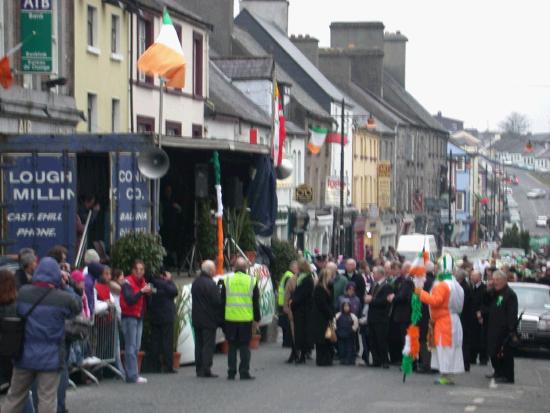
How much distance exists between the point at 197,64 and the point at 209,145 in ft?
67.3

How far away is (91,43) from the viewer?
115 feet

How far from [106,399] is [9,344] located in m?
4.37

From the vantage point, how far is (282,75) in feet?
205

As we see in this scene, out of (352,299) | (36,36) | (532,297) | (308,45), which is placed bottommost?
(532,297)

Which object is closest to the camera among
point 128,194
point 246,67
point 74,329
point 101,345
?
point 74,329

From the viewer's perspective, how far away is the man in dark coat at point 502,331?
2056 centimetres

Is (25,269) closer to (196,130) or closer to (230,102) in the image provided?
(196,130)

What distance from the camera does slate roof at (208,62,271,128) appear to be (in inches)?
1859

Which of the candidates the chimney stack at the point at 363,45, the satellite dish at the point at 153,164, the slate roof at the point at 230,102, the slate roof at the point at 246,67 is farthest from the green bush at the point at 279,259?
the chimney stack at the point at 363,45

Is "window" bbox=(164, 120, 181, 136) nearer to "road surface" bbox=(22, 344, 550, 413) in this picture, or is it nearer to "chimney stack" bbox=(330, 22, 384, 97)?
"road surface" bbox=(22, 344, 550, 413)

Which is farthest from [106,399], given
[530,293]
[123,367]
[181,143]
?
[530,293]

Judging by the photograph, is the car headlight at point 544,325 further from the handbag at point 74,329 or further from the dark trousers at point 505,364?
the handbag at point 74,329

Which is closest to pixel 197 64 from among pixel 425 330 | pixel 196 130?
pixel 196 130

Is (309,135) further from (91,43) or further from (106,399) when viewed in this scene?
(106,399)
